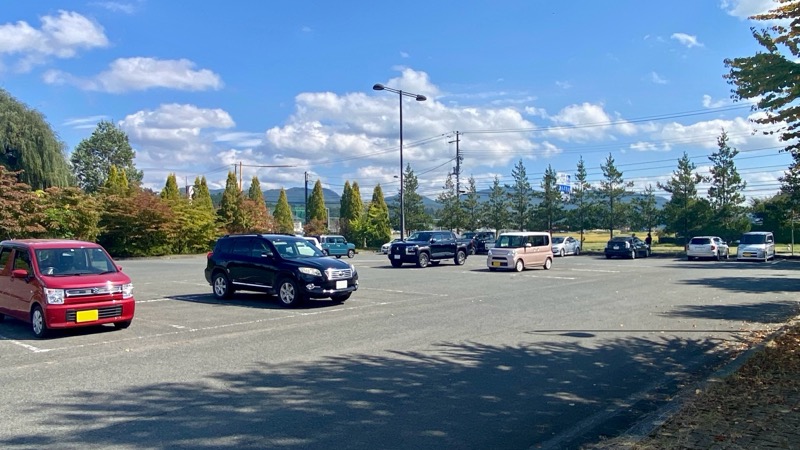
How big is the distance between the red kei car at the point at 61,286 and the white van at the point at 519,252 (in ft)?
59.3

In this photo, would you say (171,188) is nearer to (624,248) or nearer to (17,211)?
(17,211)

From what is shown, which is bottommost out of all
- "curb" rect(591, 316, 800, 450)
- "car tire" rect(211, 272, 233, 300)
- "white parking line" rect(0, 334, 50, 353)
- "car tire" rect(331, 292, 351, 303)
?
"curb" rect(591, 316, 800, 450)

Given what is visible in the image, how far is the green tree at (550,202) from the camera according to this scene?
54594 millimetres

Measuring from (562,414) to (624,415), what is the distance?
62 centimetres

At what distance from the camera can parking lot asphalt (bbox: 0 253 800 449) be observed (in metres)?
5.62

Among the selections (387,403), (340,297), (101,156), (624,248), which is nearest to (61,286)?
(340,297)

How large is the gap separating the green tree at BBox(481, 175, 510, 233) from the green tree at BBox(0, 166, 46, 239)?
37.8 meters

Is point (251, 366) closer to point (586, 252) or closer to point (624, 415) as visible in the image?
point (624, 415)

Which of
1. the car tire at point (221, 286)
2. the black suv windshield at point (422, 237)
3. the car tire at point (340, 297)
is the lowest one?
the car tire at point (340, 297)

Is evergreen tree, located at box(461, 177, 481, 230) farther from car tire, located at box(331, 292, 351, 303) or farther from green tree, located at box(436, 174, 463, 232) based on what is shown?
car tire, located at box(331, 292, 351, 303)

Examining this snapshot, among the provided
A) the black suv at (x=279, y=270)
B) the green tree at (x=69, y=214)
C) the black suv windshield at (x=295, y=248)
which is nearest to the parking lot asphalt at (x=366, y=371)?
the black suv at (x=279, y=270)

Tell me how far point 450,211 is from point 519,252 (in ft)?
109

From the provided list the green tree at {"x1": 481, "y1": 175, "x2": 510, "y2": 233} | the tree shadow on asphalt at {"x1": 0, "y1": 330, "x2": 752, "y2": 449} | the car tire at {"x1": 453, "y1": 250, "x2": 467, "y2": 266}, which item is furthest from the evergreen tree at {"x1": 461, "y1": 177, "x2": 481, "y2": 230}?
the tree shadow on asphalt at {"x1": 0, "y1": 330, "x2": 752, "y2": 449}

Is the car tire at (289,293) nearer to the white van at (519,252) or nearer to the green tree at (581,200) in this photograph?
the white van at (519,252)
